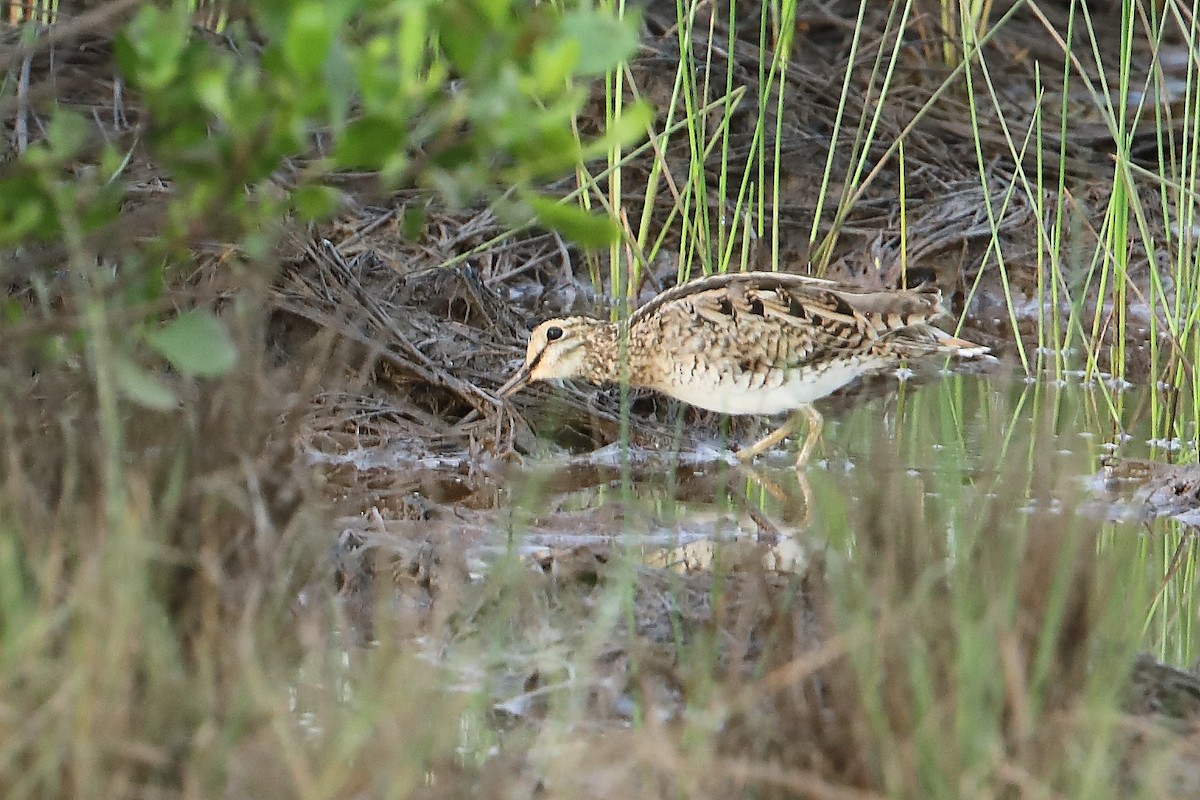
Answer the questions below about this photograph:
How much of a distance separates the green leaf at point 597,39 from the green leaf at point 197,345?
1.86 ft

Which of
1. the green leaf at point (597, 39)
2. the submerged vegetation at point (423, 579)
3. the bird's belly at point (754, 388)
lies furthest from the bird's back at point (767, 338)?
the green leaf at point (597, 39)

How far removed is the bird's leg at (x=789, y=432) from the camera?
5.44 meters

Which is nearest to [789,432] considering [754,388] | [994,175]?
[754,388]

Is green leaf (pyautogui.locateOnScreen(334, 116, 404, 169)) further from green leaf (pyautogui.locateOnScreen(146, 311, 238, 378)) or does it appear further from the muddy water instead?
the muddy water

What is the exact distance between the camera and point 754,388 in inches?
210

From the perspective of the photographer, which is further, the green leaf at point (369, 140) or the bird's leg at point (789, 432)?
the bird's leg at point (789, 432)

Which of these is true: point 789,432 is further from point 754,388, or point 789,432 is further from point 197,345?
point 197,345

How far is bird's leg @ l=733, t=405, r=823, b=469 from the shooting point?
17.9 ft

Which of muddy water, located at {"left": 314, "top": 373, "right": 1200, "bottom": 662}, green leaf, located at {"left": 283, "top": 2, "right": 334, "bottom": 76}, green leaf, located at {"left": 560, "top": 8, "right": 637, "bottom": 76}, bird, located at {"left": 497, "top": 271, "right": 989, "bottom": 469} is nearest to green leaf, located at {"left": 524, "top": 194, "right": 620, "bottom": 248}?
green leaf, located at {"left": 560, "top": 8, "right": 637, "bottom": 76}

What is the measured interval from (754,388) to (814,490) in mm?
451

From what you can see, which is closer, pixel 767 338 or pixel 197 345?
pixel 197 345

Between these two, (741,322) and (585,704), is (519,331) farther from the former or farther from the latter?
(585,704)

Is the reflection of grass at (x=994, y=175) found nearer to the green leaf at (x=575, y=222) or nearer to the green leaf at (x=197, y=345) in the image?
the green leaf at (x=575, y=222)

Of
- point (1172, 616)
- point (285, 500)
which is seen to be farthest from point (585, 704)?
point (1172, 616)
